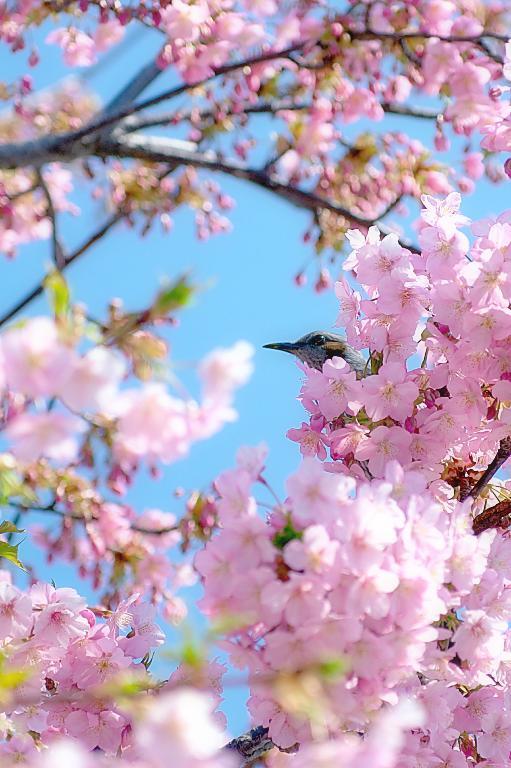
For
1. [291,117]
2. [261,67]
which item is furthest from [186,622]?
[291,117]

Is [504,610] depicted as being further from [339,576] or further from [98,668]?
[98,668]

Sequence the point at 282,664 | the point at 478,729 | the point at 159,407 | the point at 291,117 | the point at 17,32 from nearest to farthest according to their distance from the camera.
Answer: the point at 159,407 → the point at 282,664 → the point at 478,729 → the point at 17,32 → the point at 291,117

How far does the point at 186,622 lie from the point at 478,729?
44.2 inches

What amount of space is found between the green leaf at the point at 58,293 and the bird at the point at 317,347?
254cm

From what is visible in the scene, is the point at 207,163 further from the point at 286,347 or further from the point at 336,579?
the point at 336,579

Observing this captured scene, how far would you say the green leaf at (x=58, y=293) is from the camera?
0.95 metres

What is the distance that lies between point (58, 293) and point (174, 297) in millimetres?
127

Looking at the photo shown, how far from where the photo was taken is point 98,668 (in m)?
1.79

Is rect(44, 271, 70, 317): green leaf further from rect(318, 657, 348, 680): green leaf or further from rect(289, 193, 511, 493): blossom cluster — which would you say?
rect(289, 193, 511, 493): blossom cluster

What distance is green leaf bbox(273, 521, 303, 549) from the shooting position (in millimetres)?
1283

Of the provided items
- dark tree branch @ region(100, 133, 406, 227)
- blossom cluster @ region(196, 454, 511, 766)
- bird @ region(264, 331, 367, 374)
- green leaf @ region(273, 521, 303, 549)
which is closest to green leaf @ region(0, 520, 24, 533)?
blossom cluster @ region(196, 454, 511, 766)

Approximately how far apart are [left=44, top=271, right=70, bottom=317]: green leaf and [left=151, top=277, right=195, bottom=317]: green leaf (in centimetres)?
10

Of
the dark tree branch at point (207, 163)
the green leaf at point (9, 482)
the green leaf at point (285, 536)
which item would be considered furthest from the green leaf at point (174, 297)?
the dark tree branch at point (207, 163)

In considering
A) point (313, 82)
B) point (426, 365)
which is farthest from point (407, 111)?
point (426, 365)
